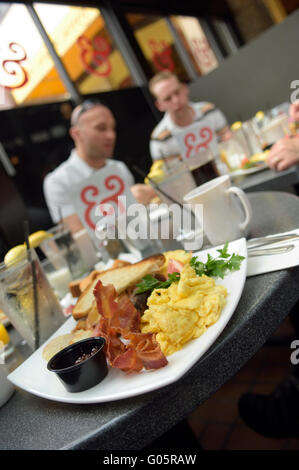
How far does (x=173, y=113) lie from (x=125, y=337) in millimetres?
4454

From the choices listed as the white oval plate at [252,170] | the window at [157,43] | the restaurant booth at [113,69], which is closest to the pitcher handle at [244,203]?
the white oval plate at [252,170]

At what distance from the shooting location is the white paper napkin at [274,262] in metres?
0.73

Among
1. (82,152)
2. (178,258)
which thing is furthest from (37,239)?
(82,152)

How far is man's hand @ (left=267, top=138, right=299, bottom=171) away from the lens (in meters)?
1.49

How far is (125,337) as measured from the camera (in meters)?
0.65

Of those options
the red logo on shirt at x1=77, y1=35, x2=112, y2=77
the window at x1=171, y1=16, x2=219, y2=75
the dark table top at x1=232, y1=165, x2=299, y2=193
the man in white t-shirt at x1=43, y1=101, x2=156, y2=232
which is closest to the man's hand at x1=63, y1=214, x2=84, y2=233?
the dark table top at x1=232, y1=165, x2=299, y2=193

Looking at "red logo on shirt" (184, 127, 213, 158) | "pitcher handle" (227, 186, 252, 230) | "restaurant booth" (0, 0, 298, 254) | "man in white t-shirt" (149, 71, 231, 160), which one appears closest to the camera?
"pitcher handle" (227, 186, 252, 230)

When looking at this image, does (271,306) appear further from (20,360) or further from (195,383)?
(20,360)

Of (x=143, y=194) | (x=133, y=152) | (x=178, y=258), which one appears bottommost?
(x=178, y=258)

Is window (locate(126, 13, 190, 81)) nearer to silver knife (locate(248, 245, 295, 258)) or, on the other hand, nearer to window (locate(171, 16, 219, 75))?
window (locate(171, 16, 219, 75))

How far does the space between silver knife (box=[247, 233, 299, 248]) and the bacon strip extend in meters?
0.33

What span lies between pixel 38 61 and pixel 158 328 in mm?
4232

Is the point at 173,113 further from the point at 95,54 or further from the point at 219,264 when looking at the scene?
the point at 219,264

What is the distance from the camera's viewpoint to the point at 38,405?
706mm
